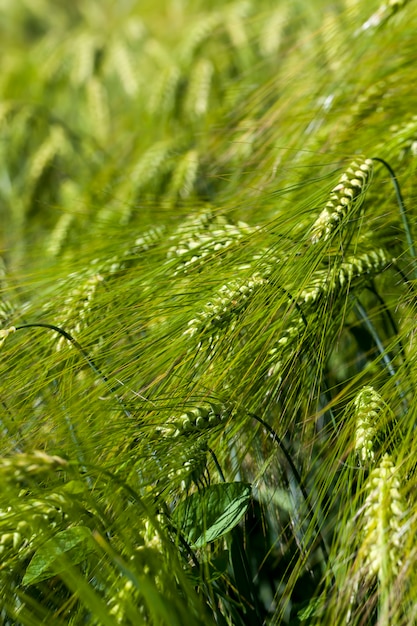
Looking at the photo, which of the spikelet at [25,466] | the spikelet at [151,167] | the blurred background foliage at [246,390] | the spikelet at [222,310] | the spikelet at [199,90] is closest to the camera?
the spikelet at [25,466]

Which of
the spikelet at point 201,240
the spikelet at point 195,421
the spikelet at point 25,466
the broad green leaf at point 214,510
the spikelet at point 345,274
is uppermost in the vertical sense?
the spikelet at point 201,240

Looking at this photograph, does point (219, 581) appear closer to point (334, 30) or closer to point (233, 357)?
point (233, 357)

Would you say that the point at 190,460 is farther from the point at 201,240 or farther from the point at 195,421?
the point at 201,240

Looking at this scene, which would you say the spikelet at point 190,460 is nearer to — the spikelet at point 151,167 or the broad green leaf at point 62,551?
the broad green leaf at point 62,551

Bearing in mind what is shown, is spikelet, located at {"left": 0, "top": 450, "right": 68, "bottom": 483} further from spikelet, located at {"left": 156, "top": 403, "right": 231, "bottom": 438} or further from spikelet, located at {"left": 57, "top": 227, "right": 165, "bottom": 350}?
spikelet, located at {"left": 57, "top": 227, "right": 165, "bottom": 350}

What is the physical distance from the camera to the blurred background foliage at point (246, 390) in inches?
21.7

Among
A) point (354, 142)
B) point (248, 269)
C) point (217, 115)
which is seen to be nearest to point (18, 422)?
point (248, 269)

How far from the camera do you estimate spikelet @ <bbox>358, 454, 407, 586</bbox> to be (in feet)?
1.71

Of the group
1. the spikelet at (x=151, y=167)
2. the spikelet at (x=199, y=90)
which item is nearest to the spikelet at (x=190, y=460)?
the spikelet at (x=151, y=167)

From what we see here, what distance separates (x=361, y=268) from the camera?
0.72 m

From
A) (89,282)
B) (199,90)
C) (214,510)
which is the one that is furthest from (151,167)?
(214,510)

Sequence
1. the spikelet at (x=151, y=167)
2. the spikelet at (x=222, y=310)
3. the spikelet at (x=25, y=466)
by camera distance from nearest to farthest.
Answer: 1. the spikelet at (x=25, y=466)
2. the spikelet at (x=222, y=310)
3. the spikelet at (x=151, y=167)

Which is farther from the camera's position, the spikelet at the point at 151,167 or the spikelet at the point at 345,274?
the spikelet at the point at 151,167

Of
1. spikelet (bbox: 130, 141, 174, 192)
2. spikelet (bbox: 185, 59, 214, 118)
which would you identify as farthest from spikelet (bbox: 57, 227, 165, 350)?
spikelet (bbox: 185, 59, 214, 118)
